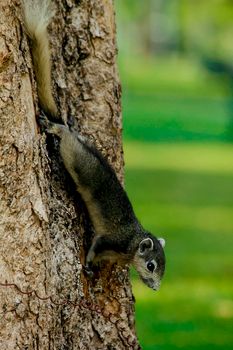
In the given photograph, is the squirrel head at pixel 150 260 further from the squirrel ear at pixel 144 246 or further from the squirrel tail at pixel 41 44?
the squirrel tail at pixel 41 44

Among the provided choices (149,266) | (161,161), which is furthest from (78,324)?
(161,161)

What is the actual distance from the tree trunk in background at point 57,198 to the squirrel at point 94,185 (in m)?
0.05

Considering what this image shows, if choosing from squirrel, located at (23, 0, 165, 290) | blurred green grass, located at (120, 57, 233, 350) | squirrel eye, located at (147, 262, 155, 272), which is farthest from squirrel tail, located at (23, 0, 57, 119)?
blurred green grass, located at (120, 57, 233, 350)

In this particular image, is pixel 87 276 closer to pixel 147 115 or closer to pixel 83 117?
pixel 83 117

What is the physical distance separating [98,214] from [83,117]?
48 cm

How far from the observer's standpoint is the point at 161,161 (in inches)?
790

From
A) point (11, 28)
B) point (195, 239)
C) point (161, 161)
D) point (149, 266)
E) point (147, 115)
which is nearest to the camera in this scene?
point (11, 28)

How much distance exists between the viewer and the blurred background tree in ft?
28.4

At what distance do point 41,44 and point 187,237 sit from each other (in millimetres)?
7211

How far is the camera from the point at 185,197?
627 inches

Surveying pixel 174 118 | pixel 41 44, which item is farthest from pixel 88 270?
pixel 174 118

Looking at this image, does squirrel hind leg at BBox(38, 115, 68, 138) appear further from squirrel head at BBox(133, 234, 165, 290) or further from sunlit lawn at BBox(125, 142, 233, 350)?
sunlit lawn at BBox(125, 142, 233, 350)

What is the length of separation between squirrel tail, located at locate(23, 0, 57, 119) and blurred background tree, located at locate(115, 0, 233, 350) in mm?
2821

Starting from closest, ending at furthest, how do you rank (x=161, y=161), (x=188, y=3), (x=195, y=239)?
(x=195, y=239) < (x=161, y=161) < (x=188, y=3)
